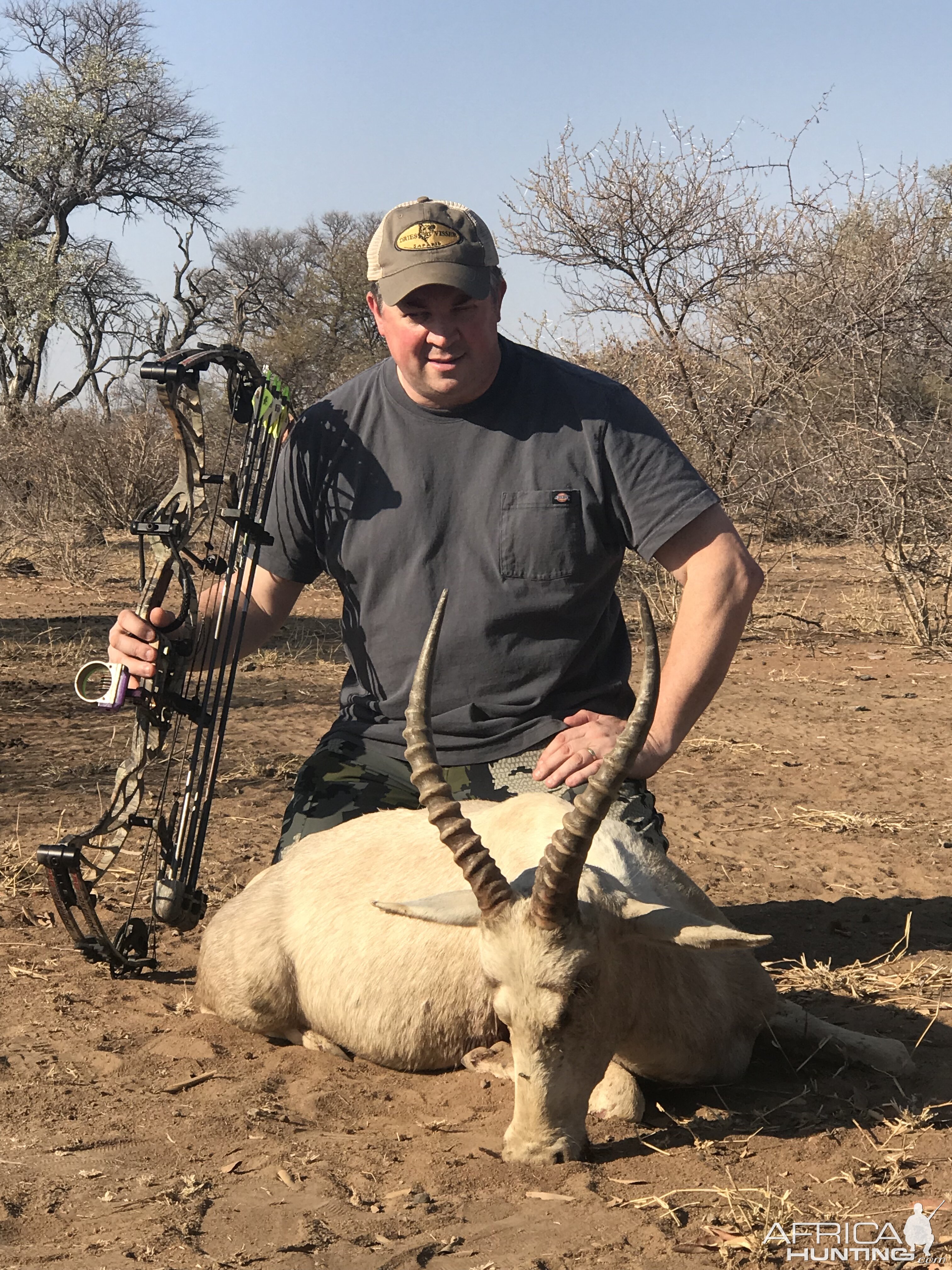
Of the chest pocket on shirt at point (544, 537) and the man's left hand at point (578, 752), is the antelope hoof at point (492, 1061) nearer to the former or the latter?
the man's left hand at point (578, 752)

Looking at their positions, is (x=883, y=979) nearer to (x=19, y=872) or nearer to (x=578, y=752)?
(x=578, y=752)

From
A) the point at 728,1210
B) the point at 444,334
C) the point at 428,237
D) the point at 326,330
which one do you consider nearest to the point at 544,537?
the point at 444,334

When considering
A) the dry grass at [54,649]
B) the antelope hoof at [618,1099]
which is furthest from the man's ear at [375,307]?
the dry grass at [54,649]

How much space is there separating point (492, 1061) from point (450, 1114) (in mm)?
241

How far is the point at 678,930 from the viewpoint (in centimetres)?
296

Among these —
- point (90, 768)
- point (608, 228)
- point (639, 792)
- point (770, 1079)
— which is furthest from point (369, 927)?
point (608, 228)

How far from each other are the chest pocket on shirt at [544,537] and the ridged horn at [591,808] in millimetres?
1237

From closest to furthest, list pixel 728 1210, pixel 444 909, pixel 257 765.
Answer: pixel 728 1210, pixel 444 909, pixel 257 765

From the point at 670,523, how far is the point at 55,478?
1510 centimetres

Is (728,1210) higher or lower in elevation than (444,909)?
lower

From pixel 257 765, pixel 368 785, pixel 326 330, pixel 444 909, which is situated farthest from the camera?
pixel 326 330

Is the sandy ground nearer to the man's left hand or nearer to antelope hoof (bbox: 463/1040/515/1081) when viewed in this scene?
antelope hoof (bbox: 463/1040/515/1081)

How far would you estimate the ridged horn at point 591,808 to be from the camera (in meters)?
2.75

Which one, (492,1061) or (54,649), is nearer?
(492,1061)
